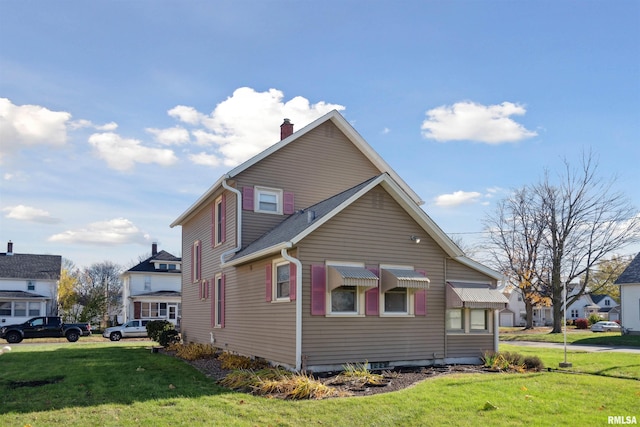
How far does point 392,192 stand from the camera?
14859 millimetres

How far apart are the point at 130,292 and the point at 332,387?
4010cm

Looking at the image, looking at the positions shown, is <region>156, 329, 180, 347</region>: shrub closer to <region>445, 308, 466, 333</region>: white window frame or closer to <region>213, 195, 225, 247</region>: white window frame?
<region>213, 195, 225, 247</region>: white window frame

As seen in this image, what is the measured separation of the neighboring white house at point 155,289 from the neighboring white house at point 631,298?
105ft

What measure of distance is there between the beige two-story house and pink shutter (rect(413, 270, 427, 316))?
0.11 feet

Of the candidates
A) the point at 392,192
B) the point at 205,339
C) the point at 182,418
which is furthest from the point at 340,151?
the point at 182,418

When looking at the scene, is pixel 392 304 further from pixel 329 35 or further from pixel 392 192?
pixel 329 35

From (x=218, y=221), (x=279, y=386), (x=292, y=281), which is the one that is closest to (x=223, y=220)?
(x=218, y=221)

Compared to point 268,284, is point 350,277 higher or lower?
higher

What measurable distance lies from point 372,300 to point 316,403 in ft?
16.3

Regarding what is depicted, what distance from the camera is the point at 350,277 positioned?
13141mm

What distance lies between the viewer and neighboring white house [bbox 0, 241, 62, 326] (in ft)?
151

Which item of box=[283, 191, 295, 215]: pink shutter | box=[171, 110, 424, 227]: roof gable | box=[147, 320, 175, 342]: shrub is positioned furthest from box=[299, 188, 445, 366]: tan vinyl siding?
box=[147, 320, 175, 342]: shrub

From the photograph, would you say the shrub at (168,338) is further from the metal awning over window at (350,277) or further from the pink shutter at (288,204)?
the metal awning over window at (350,277)

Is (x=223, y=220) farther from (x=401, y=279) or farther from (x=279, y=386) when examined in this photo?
(x=279, y=386)
